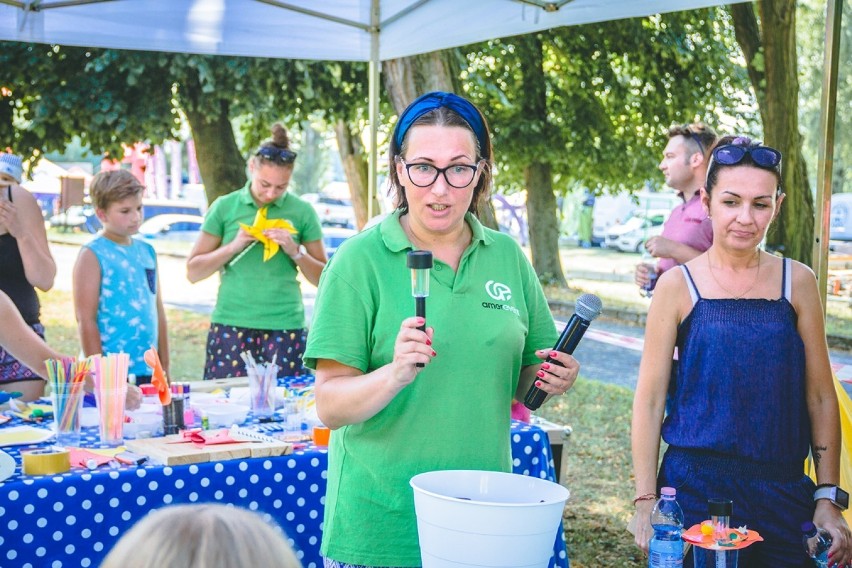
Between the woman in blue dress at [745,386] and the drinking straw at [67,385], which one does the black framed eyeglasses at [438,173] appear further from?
the drinking straw at [67,385]

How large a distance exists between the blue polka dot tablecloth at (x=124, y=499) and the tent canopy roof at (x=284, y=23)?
242 centimetres

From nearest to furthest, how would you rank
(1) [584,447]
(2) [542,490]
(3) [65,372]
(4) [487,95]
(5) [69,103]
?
(2) [542,490], (3) [65,372], (1) [584,447], (5) [69,103], (4) [487,95]

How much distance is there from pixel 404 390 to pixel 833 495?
107 cm

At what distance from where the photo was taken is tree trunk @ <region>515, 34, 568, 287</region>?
1341 centimetres

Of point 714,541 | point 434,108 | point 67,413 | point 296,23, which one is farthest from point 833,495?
point 296,23

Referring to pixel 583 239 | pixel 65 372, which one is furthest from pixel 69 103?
pixel 583 239

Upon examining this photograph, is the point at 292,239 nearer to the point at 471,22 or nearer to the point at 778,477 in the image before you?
the point at 471,22

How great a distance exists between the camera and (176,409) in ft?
10.4

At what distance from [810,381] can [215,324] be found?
10.4 ft

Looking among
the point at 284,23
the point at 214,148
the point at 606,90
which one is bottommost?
the point at 214,148

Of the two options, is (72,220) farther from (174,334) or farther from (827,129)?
(827,129)

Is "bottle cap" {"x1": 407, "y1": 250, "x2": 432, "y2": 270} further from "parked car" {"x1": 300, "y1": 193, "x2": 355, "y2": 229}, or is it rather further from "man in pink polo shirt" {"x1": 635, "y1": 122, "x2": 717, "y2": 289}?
"parked car" {"x1": 300, "y1": 193, "x2": 355, "y2": 229}

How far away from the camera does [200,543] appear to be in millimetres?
1004

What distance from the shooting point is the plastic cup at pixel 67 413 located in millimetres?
3037
